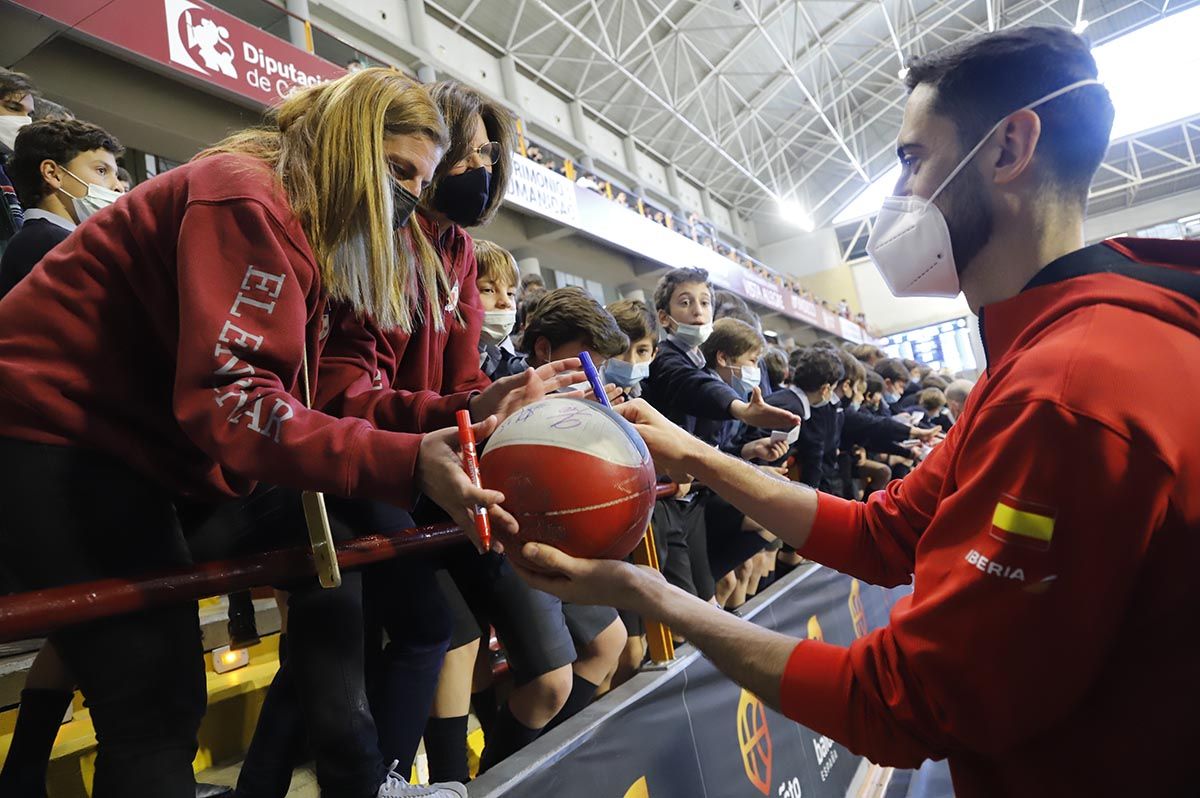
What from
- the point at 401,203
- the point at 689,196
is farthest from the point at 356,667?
the point at 689,196

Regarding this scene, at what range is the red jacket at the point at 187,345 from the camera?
1.12m

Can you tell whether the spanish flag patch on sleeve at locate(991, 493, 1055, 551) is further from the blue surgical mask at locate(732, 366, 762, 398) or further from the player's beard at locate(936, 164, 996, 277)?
the blue surgical mask at locate(732, 366, 762, 398)

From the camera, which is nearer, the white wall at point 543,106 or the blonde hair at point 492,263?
the blonde hair at point 492,263

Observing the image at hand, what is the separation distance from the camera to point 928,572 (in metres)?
1.08

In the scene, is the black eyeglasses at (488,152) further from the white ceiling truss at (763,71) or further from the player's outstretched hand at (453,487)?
the white ceiling truss at (763,71)

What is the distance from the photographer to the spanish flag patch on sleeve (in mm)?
953

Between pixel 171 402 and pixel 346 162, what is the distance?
519mm

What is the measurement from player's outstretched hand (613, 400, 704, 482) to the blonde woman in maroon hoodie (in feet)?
2.15

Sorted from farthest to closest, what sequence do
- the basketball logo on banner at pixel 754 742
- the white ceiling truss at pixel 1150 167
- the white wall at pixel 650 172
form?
the white ceiling truss at pixel 1150 167, the white wall at pixel 650 172, the basketball logo on banner at pixel 754 742

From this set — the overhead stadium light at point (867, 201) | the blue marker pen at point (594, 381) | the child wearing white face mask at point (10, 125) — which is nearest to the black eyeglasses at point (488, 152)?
the blue marker pen at point (594, 381)

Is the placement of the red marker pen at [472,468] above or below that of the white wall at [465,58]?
below

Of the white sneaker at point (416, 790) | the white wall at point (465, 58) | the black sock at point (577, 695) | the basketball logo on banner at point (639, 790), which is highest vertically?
the white wall at point (465, 58)

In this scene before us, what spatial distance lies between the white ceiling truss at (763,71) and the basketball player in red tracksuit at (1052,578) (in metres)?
17.6

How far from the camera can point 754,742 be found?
8.48 feet
